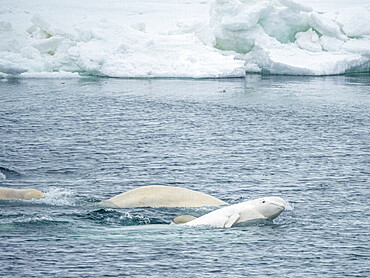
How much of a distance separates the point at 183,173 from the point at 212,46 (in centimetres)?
2707

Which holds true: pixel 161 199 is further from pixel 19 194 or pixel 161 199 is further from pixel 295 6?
pixel 295 6

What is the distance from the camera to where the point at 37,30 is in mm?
47156

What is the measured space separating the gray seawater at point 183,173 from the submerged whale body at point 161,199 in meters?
0.36

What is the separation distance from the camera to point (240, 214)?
1459cm

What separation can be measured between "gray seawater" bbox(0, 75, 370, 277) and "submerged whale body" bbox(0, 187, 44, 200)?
273 millimetres

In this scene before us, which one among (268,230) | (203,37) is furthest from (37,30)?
(268,230)

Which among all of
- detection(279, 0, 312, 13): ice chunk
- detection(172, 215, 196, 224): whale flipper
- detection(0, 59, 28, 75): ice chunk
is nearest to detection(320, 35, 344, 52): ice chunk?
detection(279, 0, 312, 13): ice chunk

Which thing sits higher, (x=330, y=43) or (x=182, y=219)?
(x=330, y=43)

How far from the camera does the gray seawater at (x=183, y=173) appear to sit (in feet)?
42.3

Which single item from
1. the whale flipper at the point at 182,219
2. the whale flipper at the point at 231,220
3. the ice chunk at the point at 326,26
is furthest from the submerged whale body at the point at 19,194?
the ice chunk at the point at 326,26

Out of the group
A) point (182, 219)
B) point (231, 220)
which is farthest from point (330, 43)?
point (231, 220)

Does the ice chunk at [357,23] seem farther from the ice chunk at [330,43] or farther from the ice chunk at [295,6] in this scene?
the ice chunk at [295,6]

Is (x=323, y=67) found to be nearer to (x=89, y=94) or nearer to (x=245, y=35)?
(x=245, y=35)

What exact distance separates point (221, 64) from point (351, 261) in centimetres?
3049
